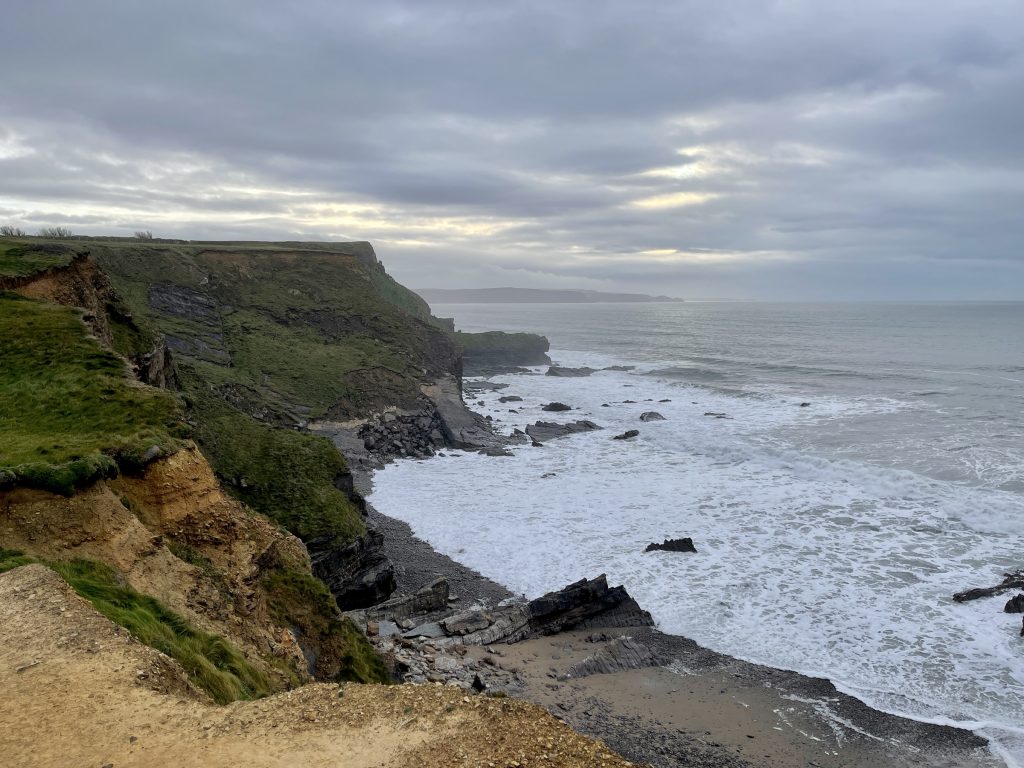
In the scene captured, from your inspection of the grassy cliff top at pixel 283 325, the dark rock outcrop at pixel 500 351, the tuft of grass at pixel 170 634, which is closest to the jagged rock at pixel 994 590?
the tuft of grass at pixel 170 634

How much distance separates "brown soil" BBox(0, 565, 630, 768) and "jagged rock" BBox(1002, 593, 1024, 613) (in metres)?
19.3

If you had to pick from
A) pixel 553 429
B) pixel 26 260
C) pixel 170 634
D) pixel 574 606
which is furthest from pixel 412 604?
pixel 553 429

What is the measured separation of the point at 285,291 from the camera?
5941cm

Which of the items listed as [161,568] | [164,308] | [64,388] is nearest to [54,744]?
[161,568]

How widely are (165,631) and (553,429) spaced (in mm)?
39442

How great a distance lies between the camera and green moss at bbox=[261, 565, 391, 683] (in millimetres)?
13742

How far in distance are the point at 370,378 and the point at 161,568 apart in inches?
1478

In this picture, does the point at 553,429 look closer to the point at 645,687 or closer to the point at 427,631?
the point at 427,631

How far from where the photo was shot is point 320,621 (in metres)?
14.1

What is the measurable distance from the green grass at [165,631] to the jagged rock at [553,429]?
36033mm

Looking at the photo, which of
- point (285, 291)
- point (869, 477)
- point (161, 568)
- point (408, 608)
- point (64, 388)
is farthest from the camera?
point (285, 291)

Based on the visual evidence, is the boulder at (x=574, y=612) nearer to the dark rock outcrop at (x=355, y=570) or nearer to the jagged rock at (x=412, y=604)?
the jagged rock at (x=412, y=604)

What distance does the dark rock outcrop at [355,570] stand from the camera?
1844cm

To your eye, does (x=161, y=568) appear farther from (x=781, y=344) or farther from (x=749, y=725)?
(x=781, y=344)
